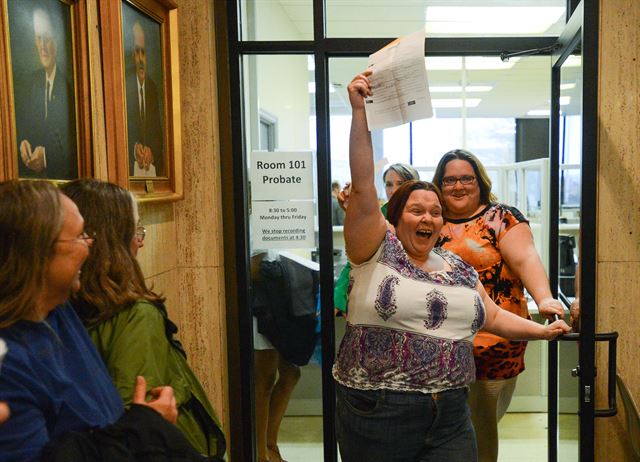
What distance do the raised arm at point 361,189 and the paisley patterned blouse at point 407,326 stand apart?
0.18ft

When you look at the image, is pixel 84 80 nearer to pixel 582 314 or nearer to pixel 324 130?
pixel 324 130

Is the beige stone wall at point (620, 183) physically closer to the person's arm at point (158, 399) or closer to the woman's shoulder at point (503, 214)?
the woman's shoulder at point (503, 214)

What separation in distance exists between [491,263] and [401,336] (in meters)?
0.64

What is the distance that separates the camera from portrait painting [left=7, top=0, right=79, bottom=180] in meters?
1.29

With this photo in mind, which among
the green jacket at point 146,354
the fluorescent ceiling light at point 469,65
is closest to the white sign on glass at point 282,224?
the green jacket at point 146,354

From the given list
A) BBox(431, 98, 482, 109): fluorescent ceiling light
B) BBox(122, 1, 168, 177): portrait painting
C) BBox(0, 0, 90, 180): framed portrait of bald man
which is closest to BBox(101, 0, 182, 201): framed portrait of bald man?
BBox(122, 1, 168, 177): portrait painting

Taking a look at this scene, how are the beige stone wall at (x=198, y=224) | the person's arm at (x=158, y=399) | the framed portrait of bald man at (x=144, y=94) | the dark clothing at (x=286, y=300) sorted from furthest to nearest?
1. the dark clothing at (x=286, y=300)
2. the beige stone wall at (x=198, y=224)
3. the framed portrait of bald man at (x=144, y=94)
4. the person's arm at (x=158, y=399)

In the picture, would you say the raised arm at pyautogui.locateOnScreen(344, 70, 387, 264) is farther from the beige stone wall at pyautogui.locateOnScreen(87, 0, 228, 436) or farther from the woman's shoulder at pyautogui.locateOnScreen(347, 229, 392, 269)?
the beige stone wall at pyautogui.locateOnScreen(87, 0, 228, 436)

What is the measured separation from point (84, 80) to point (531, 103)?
10.4m

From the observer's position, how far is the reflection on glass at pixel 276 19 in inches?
98.8

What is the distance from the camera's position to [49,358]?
0.99 meters

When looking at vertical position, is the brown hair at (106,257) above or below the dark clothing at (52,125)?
below

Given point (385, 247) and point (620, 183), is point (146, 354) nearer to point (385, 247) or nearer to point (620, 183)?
point (385, 247)

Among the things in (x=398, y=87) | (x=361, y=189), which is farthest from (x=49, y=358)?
(x=398, y=87)
